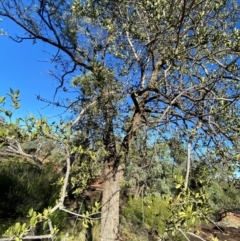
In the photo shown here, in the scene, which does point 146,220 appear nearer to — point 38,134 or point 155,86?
point 155,86

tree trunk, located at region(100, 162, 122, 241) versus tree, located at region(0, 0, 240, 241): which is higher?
tree, located at region(0, 0, 240, 241)

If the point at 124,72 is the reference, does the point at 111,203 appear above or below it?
below

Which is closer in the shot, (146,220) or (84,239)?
(84,239)

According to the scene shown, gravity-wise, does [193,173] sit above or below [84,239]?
above

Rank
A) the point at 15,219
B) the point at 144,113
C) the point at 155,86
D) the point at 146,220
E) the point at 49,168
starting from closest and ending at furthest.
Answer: the point at 155,86, the point at 144,113, the point at 15,219, the point at 49,168, the point at 146,220

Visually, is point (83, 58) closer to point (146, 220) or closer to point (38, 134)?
point (38, 134)

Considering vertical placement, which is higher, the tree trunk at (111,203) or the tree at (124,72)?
the tree at (124,72)

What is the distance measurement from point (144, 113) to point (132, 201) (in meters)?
5.73

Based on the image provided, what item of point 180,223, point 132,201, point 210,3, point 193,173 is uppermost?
point 210,3

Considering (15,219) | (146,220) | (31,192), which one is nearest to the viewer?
(15,219)

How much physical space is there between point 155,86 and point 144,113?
90cm

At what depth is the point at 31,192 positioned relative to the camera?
5.73 metres

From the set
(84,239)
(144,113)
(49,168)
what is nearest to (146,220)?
(84,239)

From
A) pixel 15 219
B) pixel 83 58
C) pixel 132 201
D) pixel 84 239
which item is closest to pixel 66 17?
pixel 83 58
